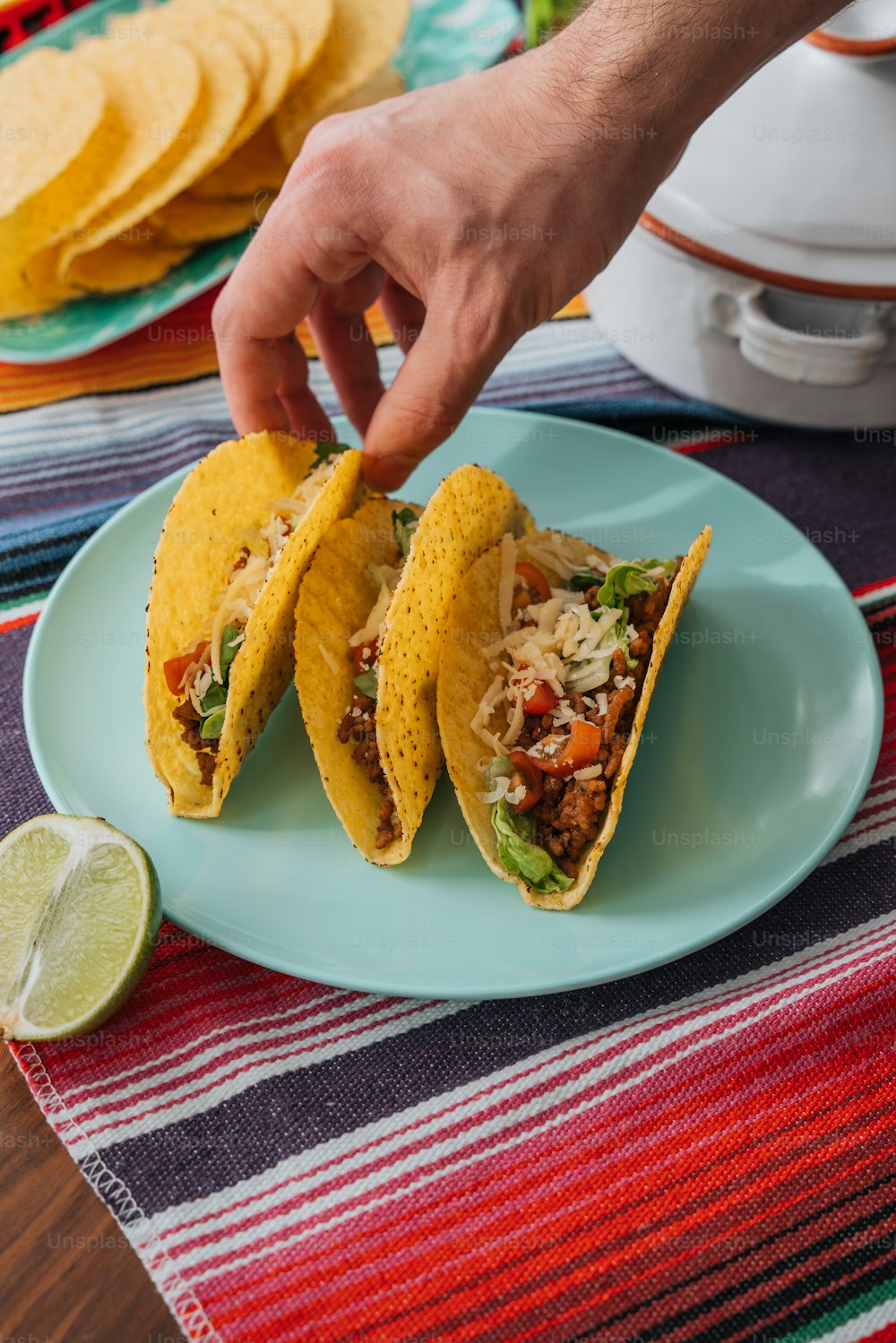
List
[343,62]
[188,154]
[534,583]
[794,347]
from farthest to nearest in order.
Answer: [343,62] < [188,154] < [794,347] < [534,583]

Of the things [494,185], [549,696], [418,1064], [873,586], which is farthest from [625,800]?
[494,185]

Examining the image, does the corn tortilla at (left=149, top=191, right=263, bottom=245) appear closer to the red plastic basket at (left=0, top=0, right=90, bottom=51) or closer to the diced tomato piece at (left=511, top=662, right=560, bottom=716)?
the red plastic basket at (left=0, top=0, right=90, bottom=51)

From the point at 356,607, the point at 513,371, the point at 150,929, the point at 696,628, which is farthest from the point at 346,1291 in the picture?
the point at 513,371

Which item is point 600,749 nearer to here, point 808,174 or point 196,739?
point 196,739

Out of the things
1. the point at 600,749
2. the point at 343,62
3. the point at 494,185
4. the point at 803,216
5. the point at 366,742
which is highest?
the point at 494,185

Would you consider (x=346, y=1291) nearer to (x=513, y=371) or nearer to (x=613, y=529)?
(x=613, y=529)

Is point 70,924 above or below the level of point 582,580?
above

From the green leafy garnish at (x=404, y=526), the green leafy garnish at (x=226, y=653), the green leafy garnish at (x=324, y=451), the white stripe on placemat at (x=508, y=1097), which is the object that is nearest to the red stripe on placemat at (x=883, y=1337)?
the white stripe on placemat at (x=508, y=1097)
